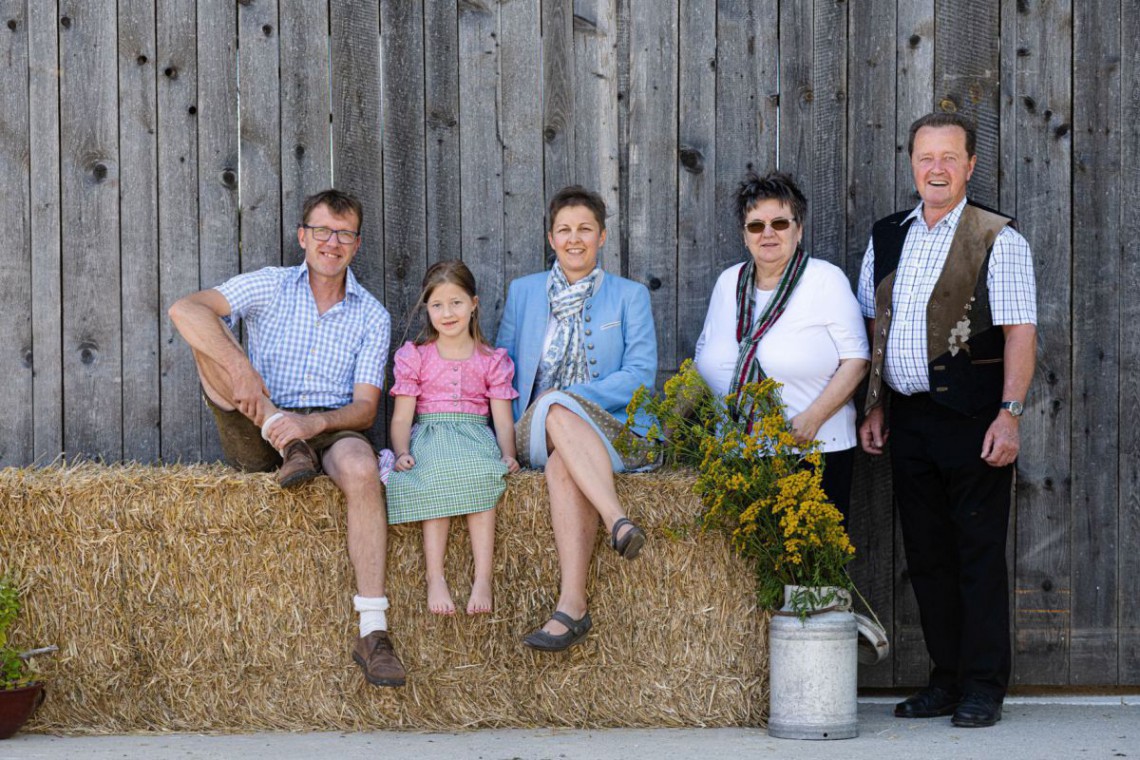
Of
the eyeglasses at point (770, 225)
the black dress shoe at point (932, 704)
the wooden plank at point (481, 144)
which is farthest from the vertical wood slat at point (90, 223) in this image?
the black dress shoe at point (932, 704)

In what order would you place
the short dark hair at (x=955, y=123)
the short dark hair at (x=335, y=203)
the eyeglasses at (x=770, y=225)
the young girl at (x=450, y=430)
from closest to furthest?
the young girl at (x=450, y=430) → the short dark hair at (x=955, y=123) → the eyeglasses at (x=770, y=225) → the short dark hair at (x=335, y=203)

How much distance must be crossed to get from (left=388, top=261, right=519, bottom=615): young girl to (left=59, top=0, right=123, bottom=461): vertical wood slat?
1084 mm

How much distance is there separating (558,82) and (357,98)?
70 cm

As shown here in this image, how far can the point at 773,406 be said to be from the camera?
3.88m

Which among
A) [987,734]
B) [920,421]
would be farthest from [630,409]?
[987,734]

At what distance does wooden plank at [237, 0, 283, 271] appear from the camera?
448 cm

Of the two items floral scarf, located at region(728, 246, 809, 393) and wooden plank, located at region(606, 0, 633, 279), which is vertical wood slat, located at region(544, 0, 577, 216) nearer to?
wooden plank, located at region(606, 0, 633, 279)

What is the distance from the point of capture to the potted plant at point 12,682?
12.0ft

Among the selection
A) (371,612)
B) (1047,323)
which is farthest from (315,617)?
(1047,323)

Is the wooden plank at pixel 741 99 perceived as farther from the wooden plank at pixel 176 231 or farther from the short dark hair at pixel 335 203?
the wooden plank at pixel 176 231

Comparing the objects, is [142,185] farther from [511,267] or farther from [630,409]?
[630,409]

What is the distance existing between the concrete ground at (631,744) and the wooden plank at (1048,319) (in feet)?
1.98

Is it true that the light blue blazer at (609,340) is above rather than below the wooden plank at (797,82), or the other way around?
below

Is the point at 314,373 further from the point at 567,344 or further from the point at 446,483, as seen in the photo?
the point at 567,344
